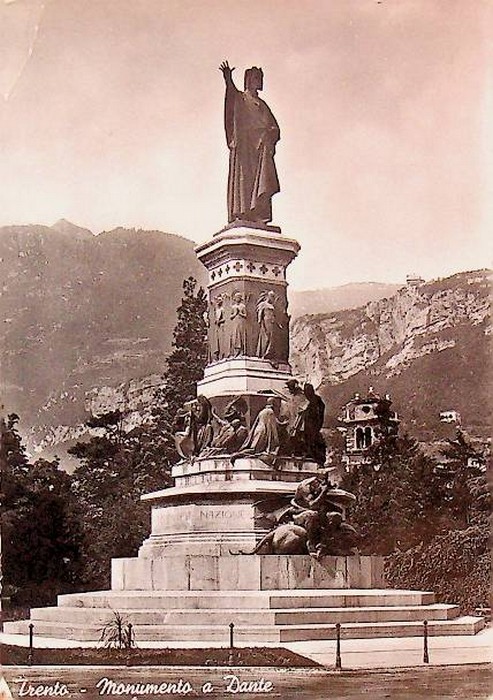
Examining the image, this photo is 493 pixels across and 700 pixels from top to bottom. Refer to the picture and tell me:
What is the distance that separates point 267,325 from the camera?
1147 cm

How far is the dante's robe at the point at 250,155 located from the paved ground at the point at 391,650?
140 inches

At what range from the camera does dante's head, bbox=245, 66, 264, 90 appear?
1047 centimetres

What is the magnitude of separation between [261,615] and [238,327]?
2.85 m

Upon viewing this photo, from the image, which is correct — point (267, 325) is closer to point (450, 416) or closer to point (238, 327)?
point (238, 327)

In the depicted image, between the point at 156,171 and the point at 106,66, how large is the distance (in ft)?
3.06

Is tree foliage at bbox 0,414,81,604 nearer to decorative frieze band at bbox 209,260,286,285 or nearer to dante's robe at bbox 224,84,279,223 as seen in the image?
decorative frieze band at bbox 209,260,286,285

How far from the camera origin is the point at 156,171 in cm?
1095

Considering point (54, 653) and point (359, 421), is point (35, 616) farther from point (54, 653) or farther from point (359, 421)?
point (359, 421)

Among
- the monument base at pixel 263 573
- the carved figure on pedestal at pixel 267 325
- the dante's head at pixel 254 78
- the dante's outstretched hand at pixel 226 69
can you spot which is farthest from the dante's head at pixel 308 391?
the dante's outstretched hand at pixel 226 69

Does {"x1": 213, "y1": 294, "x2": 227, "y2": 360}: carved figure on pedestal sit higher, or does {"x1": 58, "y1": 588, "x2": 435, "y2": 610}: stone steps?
{"x1": 213, "y1": 294, "x2": 227, "y2": 360}: carved figure on pedestal

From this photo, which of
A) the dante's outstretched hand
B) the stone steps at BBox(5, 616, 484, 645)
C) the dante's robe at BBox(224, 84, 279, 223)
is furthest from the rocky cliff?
the dante's outstretched hand

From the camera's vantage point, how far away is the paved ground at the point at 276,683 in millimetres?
9117

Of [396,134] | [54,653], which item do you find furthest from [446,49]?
[54,653]

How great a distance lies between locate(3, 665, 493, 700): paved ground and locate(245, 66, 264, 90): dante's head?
14.3ft
